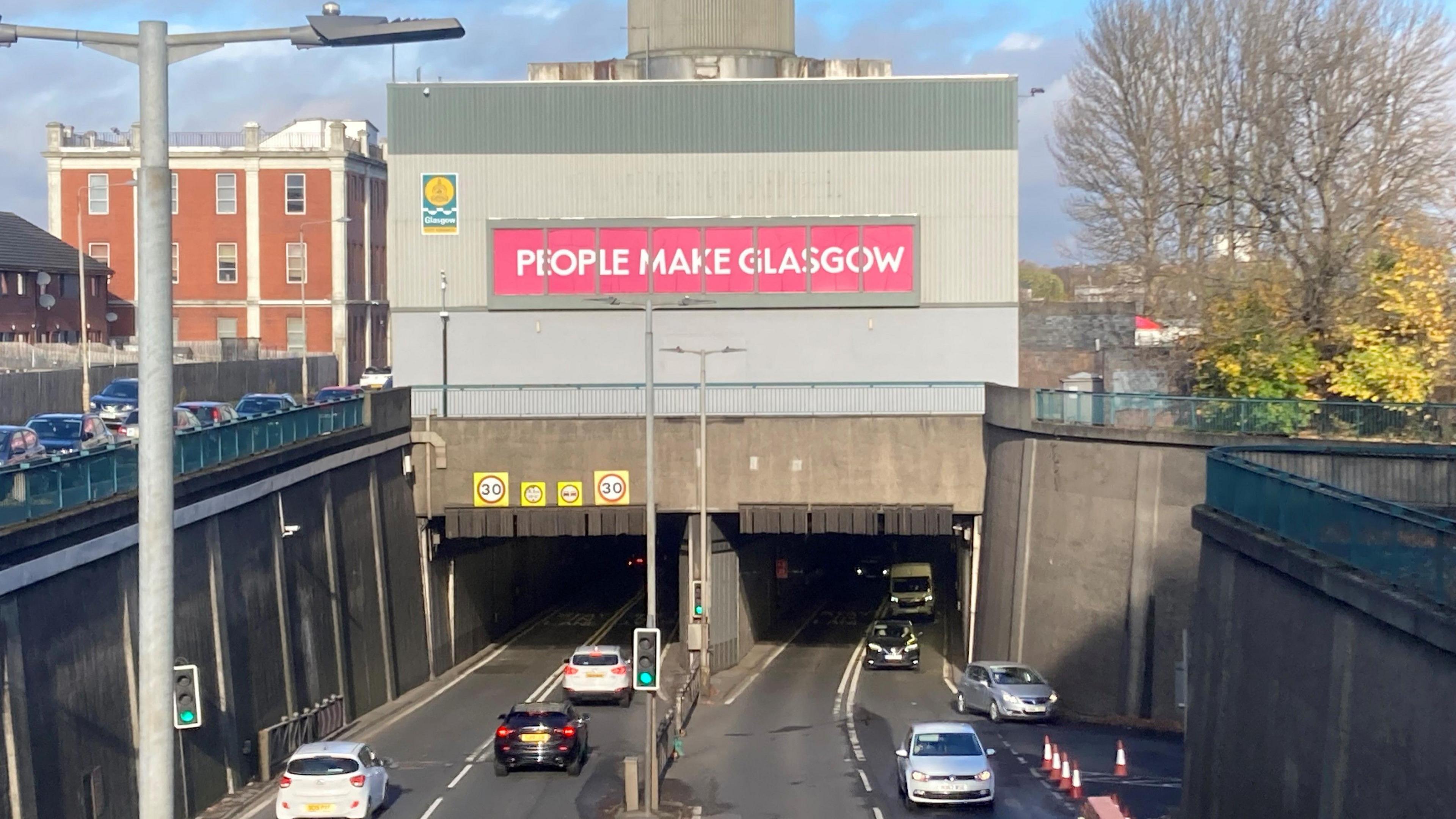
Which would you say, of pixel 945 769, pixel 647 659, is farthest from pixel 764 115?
pixel 945 769

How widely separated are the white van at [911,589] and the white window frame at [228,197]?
44.2 meters

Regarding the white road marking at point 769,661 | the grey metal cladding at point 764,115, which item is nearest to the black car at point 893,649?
the white road marking at point 769,661

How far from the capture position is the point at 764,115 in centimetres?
4809

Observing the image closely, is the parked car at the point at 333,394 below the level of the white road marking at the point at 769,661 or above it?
above

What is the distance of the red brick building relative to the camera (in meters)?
83.2

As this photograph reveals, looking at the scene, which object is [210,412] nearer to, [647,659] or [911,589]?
[647,659]

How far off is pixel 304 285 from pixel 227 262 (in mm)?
13979

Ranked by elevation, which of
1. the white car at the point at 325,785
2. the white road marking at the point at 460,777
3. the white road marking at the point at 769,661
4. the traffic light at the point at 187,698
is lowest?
the white road marking at the point at 769,661

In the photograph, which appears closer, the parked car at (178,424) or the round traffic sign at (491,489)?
the parked car at (178,424)

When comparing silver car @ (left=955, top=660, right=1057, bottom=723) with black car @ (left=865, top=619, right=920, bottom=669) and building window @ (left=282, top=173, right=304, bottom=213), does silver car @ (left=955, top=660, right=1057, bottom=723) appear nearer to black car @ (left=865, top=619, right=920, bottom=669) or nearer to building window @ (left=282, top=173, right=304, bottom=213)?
black car @ (left=865, top=619, right=920, bottom=669)

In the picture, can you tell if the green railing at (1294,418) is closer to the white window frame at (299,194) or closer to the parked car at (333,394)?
the parked car at (333,394)

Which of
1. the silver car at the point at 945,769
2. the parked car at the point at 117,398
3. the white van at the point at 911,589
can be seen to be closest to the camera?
the silver car at the point at 945,769

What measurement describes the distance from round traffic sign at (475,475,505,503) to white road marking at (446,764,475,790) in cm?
1493

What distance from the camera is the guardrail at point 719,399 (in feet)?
158
